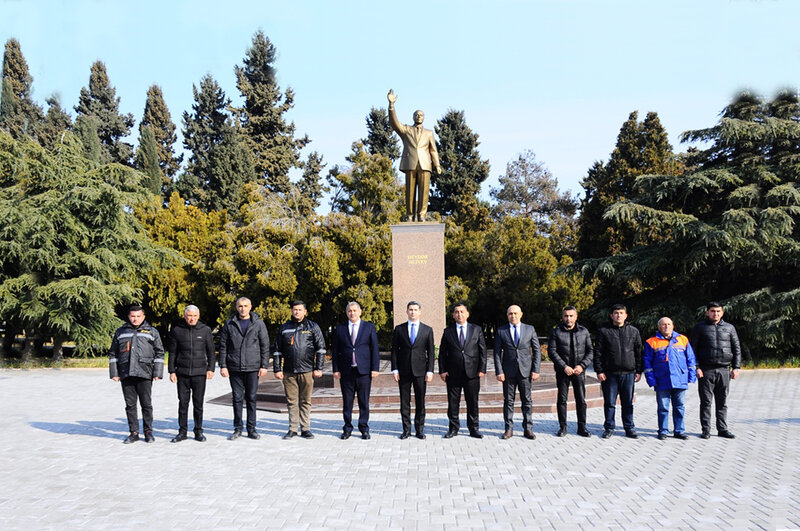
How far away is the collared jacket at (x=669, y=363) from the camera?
778cm

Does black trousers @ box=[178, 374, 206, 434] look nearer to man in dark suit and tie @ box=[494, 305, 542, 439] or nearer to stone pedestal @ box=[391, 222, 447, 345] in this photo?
man in dark suit and tie @ box=[494, 305, 542, 439]

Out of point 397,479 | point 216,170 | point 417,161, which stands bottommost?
point 397,479

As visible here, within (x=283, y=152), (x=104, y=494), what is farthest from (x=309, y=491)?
(x=283, y=152)

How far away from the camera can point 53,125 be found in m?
40.9

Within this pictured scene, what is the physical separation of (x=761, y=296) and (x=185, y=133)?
3554 cm

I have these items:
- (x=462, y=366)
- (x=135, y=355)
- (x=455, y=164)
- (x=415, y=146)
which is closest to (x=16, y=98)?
(x=455, y=164)

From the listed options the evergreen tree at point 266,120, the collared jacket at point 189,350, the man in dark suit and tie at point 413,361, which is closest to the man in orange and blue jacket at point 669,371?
the man in dark suit and tie at point 413,361

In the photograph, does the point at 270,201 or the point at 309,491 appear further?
the point at 270,201

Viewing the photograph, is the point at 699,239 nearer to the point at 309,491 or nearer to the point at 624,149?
the point at 624,149

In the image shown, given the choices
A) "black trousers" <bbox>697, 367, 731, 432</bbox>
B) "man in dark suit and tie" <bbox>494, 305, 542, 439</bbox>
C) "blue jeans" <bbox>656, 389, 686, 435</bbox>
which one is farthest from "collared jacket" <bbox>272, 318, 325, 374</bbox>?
"black trousers" <bbox>697, 367, 731, 432</bbox>

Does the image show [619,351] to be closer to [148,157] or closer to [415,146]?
[415,146]

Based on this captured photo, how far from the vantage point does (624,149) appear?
28281mm

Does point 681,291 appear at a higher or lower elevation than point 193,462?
higher

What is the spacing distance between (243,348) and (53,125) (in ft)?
129
